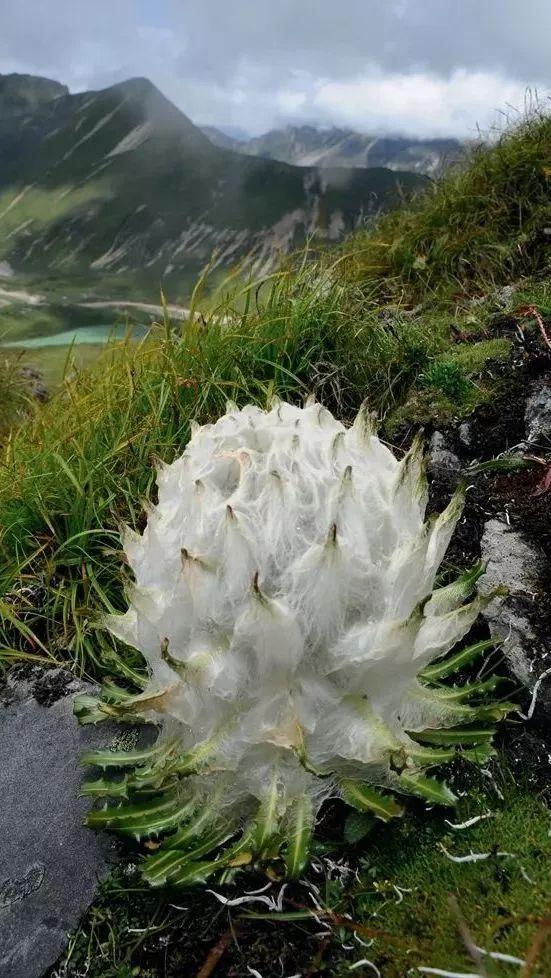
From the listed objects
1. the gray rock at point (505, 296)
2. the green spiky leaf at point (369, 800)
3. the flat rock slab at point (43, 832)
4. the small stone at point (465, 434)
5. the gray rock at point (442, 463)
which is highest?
the gray rock at point (505, 296)

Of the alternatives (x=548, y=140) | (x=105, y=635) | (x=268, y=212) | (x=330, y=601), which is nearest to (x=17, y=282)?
(x=268, y=212)

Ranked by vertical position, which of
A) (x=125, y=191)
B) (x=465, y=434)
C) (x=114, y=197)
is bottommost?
(x=465, y=434)

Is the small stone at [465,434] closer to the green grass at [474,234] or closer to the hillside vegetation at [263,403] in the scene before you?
the hillside vegetation at [263,403]

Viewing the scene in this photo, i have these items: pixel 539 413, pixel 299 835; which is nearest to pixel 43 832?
pixel 299 835

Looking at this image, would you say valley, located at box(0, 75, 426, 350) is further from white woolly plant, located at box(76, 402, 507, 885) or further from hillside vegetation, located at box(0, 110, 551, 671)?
white woolly plant, located at box(76, 402, 507, 885)

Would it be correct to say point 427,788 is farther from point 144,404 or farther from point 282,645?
point 144,404

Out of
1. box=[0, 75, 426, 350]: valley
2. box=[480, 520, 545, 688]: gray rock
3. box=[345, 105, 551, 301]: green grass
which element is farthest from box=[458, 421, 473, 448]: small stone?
box=[0, 75, 426, 350]: valley

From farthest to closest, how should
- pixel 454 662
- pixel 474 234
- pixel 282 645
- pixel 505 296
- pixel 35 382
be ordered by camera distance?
pixel 35 382 < pixel 474 234 < pixel 505 296 < pixel 454 662 < pixel 282 645

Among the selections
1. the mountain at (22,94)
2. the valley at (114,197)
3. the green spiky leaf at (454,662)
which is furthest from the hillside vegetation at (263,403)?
the mountain at (22,94)
